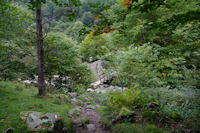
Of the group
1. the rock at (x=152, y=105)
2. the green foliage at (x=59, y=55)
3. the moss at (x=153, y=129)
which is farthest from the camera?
the green foliage at (x=59, y=55)

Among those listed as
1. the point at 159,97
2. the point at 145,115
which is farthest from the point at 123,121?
the point at 159,97

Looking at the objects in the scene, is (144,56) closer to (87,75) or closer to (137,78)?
(137,78)

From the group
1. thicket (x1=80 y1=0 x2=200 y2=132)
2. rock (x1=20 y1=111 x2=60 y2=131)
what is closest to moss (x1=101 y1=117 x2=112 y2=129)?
thicket (x1=80 y1=0 x2=200 y2=132)

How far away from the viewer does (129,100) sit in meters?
4.95

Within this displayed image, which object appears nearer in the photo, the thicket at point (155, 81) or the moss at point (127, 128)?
the thicket at point (155, 81)

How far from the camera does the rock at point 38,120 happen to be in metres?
3.43

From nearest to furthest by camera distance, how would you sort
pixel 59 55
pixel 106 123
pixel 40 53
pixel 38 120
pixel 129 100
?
pixel 38 120 → pixel 106 123 → pixel 129 100 → pixel 40 53 → pixel 59 55

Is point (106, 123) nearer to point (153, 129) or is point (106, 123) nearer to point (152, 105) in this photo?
point (153, 129)

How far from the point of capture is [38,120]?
3.60m

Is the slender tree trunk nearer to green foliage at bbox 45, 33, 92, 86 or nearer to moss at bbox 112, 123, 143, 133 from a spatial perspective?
green foliage at bbox 45, 33, 92, 86

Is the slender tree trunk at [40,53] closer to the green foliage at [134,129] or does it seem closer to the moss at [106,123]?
the moss at [106,123]

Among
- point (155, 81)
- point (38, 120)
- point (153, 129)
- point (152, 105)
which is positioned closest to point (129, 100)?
point (152, 105)

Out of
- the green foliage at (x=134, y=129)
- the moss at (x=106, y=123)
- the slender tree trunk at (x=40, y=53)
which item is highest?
the slender tree trunk at (x=40, y=53)

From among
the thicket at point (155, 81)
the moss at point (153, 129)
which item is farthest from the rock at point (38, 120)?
the moss at point (153, 129)
